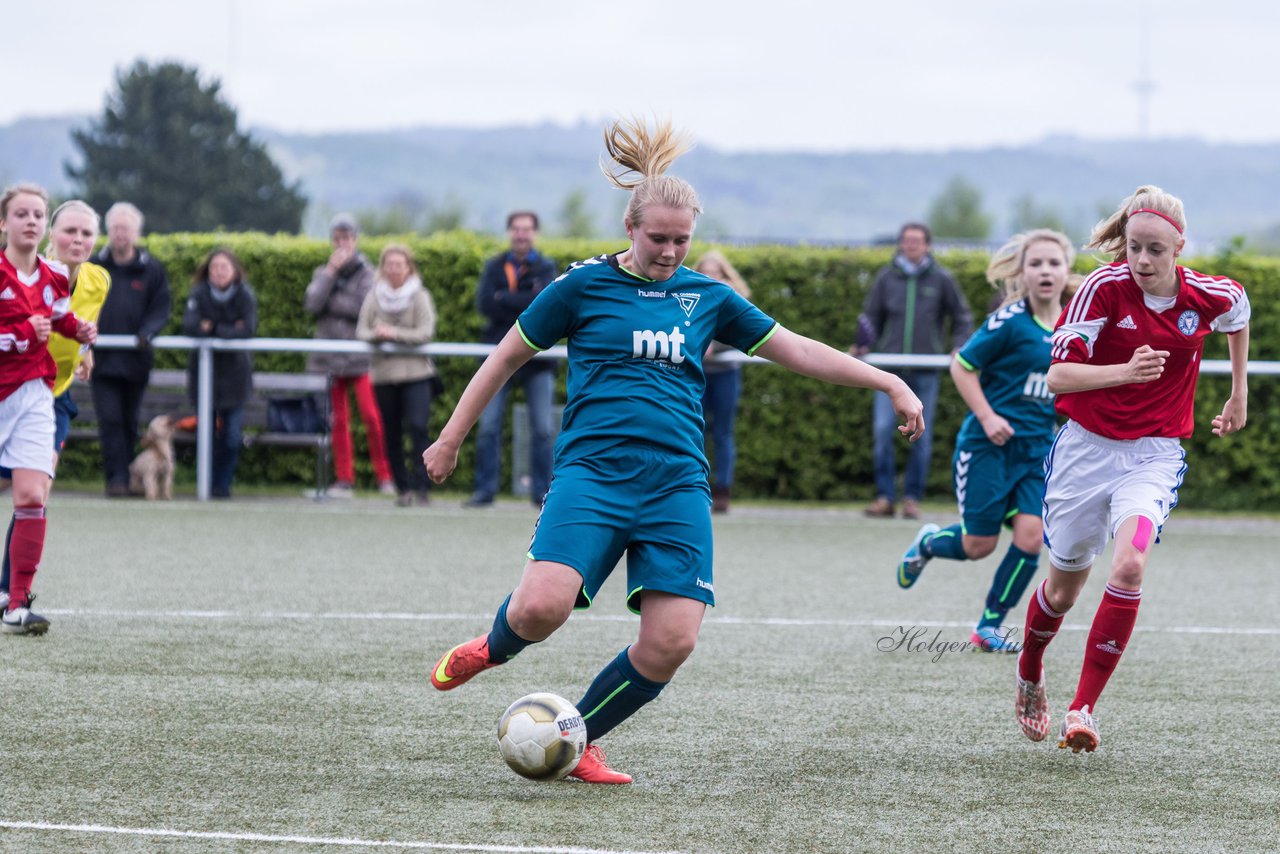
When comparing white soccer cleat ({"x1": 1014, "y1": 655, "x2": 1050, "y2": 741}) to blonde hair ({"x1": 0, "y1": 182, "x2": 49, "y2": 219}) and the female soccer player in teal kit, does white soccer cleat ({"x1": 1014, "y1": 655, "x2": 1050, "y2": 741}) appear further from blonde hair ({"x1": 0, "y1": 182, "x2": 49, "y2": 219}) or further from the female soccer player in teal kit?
blonde hair ({"x1": 0, "y1": 182, "x2": 49, "y2": 219})

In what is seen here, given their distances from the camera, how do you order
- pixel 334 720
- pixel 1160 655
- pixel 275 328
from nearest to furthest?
pixel 334 720
pixel 1160 655
pixel 275 328

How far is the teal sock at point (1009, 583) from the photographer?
7250 millimetres

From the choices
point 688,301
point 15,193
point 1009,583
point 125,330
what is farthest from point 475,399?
point 125,330

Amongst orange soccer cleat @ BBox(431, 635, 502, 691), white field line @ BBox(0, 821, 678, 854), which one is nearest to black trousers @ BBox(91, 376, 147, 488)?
orange soccer cleat @ BBox(431, 635, 502, 691)

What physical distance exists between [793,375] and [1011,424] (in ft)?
22.4

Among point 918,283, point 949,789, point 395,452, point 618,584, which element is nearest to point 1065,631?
point 618,584

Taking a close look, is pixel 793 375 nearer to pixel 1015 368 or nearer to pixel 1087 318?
pixel 1015 368

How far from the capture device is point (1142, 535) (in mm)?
5055

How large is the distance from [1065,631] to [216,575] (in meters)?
4.56

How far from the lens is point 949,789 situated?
15.2 ft

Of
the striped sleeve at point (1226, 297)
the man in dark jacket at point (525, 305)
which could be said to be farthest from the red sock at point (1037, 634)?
the man in dark jacket at point (525, 305)

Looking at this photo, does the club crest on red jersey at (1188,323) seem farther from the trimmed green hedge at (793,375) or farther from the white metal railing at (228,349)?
the trimmed green hedge at (793,375)

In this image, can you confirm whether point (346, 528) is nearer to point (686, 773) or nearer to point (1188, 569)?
point (1188, 569)

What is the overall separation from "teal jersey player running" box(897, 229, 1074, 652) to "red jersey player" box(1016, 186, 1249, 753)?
1.66m
